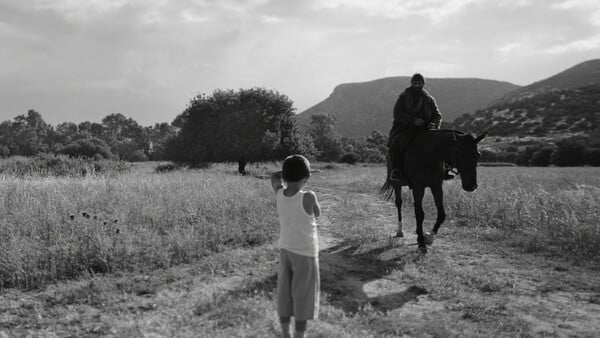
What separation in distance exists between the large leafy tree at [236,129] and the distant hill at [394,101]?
125010mm

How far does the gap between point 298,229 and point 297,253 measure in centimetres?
21

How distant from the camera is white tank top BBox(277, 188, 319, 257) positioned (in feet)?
12.0

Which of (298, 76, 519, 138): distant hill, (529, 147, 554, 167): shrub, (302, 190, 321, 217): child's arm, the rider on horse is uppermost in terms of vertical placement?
(298, 76, 519, 138): distant hill

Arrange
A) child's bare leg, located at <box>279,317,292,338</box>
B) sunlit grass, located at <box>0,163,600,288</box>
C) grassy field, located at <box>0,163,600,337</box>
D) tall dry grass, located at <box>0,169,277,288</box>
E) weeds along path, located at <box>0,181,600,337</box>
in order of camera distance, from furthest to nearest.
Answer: sunlit grass, located at <box>0,163,600,288</box>, tall dry grass, located at <box>0,169,277,288</box>, grassy field, located at <box>0,163,600,337</box>, weeds along path, located at <box>0,181,600,337</box>, child's bare leg, located at <box>279,317,292,338</box>

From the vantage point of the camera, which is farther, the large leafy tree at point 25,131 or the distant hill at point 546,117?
the large leafy tree at point 25,131

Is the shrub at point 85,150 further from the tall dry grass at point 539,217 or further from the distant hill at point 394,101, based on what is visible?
the distant hill at point 394,101

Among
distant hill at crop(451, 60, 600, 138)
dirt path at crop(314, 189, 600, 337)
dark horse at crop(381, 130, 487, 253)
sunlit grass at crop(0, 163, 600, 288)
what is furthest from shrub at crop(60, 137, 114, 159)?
distant hill at crop(451, 60, 600, 138)

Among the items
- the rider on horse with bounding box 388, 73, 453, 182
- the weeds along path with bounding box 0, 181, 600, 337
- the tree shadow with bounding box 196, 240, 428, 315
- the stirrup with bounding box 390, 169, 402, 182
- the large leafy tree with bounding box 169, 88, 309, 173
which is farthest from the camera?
the large leafy tree with bounding box 169, 88, 309, 173

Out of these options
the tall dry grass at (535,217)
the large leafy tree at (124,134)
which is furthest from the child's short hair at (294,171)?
the large leafy tree at (124,134)

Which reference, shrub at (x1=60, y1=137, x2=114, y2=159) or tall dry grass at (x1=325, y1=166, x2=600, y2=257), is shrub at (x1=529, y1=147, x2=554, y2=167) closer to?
tall dry grass at (x1=325, y1=166, x2=600, y2=257)

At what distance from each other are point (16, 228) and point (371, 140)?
92.5m

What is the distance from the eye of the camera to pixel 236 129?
34531mm

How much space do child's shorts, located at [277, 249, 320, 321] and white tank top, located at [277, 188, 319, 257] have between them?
0.06 m

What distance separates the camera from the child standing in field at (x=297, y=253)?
3574mm
